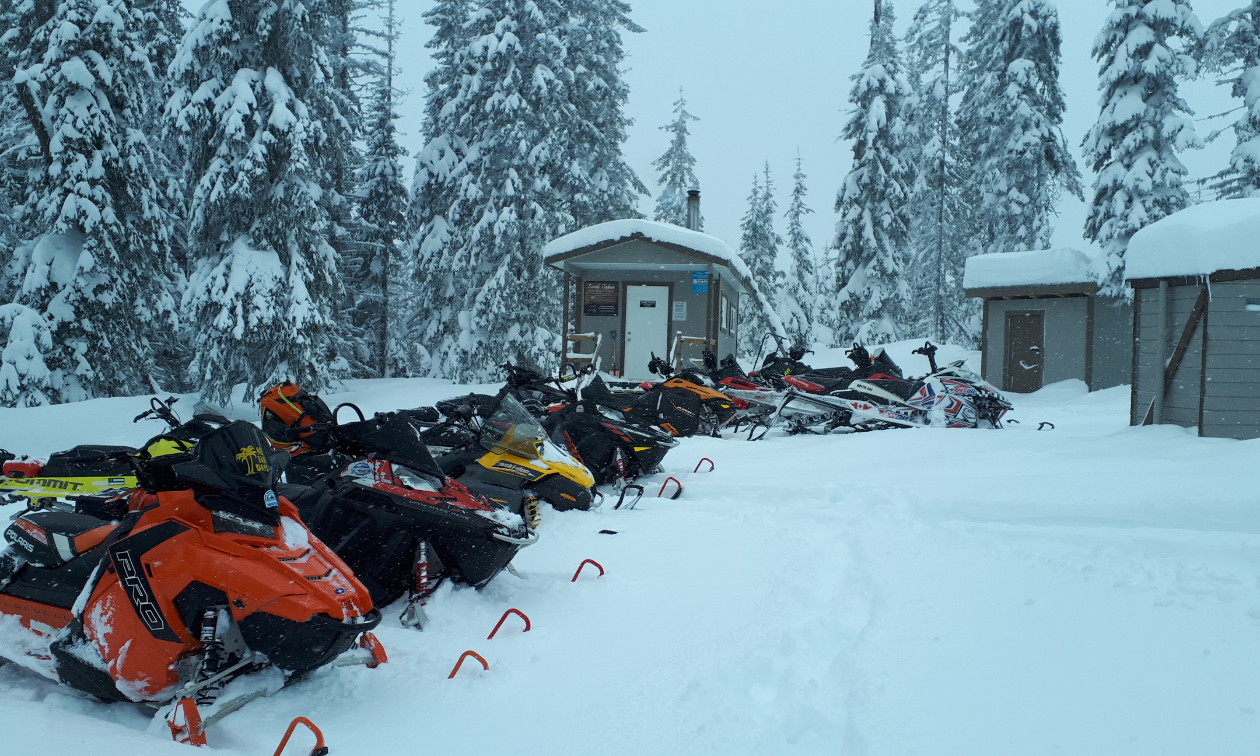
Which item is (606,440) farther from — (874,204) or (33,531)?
(874,204)

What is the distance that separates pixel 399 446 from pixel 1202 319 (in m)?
7.31

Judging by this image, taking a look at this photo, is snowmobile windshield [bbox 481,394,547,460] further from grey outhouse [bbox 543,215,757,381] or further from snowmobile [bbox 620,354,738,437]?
grey outhouse [bbox 543,215,757,381]

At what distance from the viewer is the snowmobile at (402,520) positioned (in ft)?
11.4

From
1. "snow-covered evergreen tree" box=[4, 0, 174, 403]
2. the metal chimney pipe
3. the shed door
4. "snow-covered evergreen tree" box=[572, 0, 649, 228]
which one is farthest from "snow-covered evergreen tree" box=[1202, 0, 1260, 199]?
"snow-covered evergreen tree" box=[4, 0, 174, 403]

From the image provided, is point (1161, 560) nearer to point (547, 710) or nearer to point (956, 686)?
point (956, 686)

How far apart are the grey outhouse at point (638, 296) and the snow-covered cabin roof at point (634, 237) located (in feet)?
0.07

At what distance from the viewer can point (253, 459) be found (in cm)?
254

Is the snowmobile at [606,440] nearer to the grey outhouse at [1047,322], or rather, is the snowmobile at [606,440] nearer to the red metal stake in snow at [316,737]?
the red metal stake in snow at [316,737]

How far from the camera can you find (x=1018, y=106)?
21.1 m

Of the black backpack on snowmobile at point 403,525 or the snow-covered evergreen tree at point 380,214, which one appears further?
the snow-covered evergreen tree at point 380,214

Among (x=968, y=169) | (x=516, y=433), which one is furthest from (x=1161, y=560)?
(x=968, y=169)

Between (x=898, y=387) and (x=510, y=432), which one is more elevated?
(x=898, y=387)

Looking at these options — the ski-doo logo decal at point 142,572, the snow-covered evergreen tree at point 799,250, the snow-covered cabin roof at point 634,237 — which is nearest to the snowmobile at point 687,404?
the snow-covered cabin roof at point 634,237

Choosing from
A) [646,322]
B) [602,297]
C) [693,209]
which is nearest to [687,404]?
[646,322]
